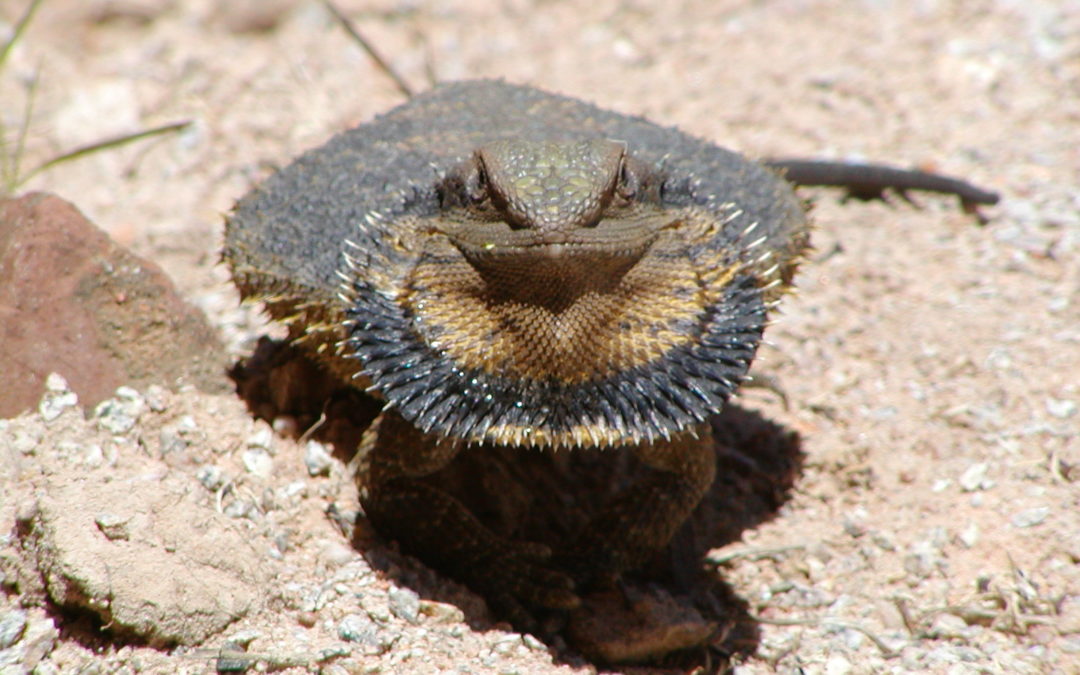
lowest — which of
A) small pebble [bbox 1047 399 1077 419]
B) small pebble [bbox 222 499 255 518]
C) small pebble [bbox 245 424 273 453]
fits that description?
small pebble [bbox 245 424 273 453]

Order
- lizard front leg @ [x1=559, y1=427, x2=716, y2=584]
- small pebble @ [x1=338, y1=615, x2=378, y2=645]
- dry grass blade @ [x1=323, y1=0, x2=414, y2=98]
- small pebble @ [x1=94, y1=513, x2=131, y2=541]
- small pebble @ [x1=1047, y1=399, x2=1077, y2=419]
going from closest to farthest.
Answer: small pebble @ [x1=94, y1=513, x2=131, y2=541] → small pebble @ [x1=338, y1=615, x2=378, y2=645] → lizard front leg @ [x1=559, y1=427, x2=716, y2=584] → small pebble @ [x1=1047, y1=399, x2=1077, y2=419] → dry grass blade @ [x1=323, y1=0, x2=414, y2=98]

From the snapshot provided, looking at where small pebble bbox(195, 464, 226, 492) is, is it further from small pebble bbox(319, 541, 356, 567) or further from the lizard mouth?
the lizard mouth

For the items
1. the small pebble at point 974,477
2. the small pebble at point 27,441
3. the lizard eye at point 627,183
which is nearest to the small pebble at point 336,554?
the small pebble at point 27,441

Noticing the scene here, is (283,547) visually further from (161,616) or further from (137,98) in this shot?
(137,98)

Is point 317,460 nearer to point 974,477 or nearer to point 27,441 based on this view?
point 27,441

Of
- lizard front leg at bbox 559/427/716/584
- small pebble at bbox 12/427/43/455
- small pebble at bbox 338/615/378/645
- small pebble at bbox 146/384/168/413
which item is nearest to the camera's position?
small pebble at bbox 338/615/378/645

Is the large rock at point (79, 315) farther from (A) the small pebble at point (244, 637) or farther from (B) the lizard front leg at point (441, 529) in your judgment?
(A) the small pebble at point (244, 637)

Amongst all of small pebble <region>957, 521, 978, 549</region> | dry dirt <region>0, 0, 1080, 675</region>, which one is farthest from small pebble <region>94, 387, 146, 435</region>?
small pebble <region>957, 521, 978, 549</region>
